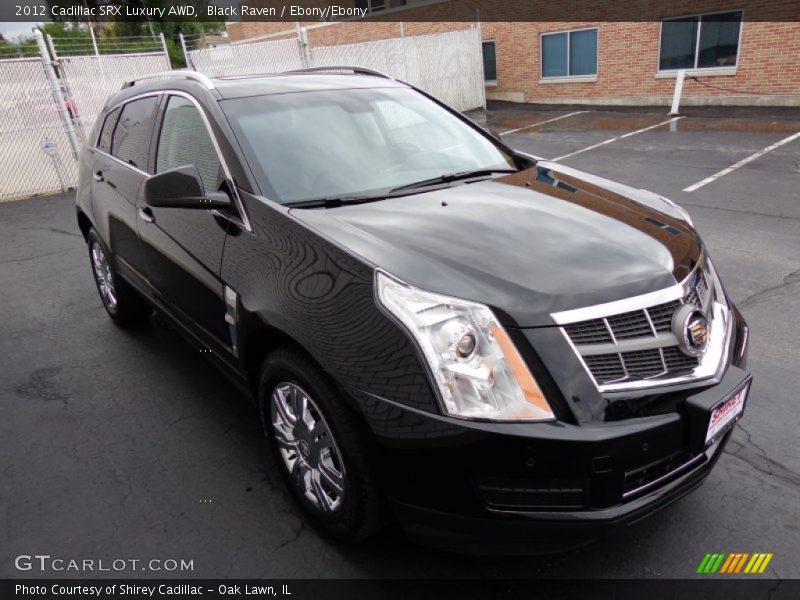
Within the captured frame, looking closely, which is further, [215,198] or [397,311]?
[215,198]

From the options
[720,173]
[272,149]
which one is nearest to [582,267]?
[272,149]

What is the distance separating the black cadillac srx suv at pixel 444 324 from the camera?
1876 mm

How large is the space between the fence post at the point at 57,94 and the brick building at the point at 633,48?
41.7ft

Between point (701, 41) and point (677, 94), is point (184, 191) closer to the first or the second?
point (677, 94)

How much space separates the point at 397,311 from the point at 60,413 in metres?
2.68

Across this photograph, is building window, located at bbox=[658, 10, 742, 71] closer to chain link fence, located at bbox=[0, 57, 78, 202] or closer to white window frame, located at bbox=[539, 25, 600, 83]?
white window frame, located at bbox=[539, 25, 600, 83]

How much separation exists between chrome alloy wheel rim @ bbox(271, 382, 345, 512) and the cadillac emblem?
1238 mm

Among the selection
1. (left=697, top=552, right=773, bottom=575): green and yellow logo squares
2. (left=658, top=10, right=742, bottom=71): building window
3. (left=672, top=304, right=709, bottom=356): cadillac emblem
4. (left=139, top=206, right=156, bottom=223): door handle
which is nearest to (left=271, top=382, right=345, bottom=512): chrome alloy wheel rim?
(left=672, top=304, right=709, bottom=356): cadillac emblem

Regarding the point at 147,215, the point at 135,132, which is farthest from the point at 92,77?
the point at 147,215

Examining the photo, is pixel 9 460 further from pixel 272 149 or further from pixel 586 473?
pixel 586 473

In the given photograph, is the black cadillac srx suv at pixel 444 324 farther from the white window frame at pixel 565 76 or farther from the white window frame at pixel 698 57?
the white window frame at pixel 565 76

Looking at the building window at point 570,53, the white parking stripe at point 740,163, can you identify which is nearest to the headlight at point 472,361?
the white parking stripe at point 740,163

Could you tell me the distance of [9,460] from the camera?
3191 mm

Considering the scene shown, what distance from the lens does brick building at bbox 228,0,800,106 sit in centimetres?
1347
